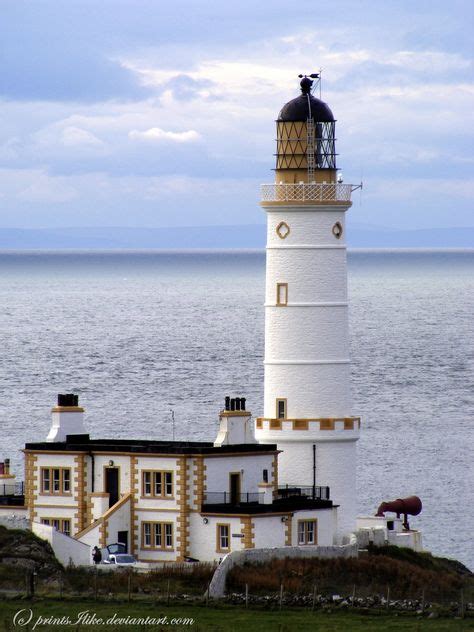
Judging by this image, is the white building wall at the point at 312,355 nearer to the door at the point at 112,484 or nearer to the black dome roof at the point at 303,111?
the black dome roof at the point at 303,111

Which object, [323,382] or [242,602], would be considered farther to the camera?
[323,382]

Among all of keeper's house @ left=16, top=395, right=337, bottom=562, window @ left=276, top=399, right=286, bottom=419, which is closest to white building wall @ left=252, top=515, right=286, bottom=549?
keeper's house @ left=16, top=395, right=337, bottom=562

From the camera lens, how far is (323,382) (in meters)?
58.6

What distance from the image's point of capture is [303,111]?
60125 mm

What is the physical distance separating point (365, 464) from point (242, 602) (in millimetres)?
33385

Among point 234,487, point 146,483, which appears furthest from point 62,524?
point 234,487

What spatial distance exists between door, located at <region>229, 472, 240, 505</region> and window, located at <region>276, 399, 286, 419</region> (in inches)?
204

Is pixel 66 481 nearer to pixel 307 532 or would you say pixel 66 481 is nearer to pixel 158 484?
pixel 158 484

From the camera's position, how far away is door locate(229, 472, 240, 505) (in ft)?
177

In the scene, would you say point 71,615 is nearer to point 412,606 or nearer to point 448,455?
point 412,606

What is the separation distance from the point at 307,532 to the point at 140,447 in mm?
5240

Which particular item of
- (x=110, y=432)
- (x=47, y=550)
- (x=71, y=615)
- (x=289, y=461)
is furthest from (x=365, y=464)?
(x=71, y=615)

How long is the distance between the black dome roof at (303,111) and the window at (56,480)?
13.4m

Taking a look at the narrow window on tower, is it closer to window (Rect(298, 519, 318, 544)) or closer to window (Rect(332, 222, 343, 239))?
window (Rect(332, 222, 343, 239))
